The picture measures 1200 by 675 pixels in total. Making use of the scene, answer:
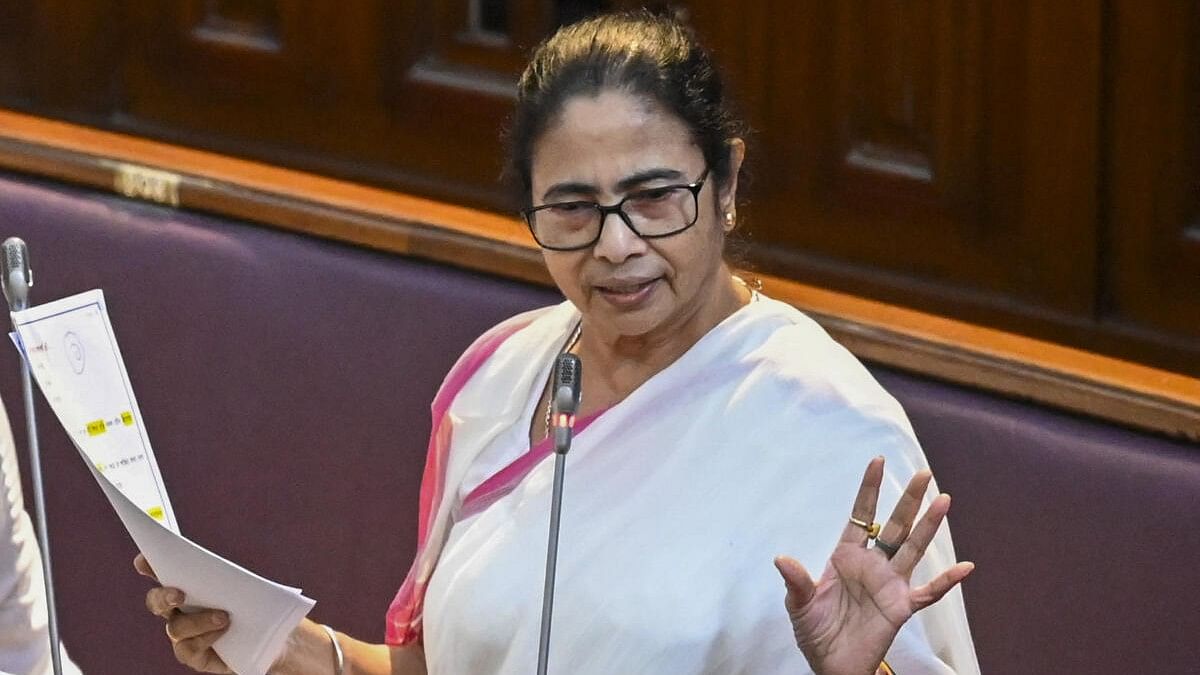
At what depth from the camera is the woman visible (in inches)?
59.5

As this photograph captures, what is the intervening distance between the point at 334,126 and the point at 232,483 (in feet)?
1.52

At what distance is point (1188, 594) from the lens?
1685 millimetres

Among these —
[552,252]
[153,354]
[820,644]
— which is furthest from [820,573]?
[153,354]

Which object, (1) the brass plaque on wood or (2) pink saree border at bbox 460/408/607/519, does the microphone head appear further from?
(1) the brass plaque on wood

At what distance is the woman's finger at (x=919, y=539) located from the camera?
4.18 ft

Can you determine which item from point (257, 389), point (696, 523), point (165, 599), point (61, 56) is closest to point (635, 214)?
point (696, 523)

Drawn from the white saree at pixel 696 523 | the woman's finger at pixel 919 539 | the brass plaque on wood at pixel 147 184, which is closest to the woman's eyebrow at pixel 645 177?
the white saree at pixel 696 523

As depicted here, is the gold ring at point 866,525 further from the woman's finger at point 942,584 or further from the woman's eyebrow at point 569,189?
the woman's eyebrow at point 569,189

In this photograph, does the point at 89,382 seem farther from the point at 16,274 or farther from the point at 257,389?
the point at 257,389

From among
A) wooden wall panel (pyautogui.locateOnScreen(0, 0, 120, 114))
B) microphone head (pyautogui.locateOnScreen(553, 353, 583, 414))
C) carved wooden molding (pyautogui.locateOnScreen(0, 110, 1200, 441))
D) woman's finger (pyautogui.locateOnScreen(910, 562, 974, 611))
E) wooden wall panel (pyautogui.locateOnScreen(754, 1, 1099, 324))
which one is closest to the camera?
microphone head (pyautogui.locateOnScreen(553, 353, 583, 414))

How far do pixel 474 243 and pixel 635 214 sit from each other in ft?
2.06

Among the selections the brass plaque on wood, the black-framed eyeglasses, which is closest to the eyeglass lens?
the black-framed eyeglasses

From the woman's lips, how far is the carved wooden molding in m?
0.39

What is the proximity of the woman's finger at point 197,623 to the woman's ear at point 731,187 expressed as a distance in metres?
0.51
